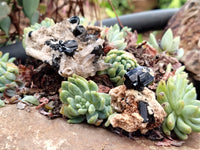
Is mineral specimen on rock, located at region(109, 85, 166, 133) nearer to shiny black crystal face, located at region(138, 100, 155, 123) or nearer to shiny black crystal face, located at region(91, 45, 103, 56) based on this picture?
shiny black crystal face, located at region(138, 100, 155, 123)

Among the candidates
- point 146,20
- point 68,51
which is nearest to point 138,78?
point 68,51

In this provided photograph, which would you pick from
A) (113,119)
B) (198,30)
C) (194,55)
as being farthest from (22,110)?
(198,30)

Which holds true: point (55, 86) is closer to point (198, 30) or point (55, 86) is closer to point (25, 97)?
point (25, 97)

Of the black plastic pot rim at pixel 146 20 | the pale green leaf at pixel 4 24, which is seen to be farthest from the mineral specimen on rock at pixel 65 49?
the black plastic pot rim at pixel 146 20

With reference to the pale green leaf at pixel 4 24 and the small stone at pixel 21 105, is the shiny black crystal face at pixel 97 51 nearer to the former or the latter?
the small stone at pixel 21 105

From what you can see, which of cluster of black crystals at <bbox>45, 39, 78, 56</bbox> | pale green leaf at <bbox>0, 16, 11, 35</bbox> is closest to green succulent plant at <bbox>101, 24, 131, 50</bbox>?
cluster of black crystals at <bbox>45, 39, 78, 56</bbox>
